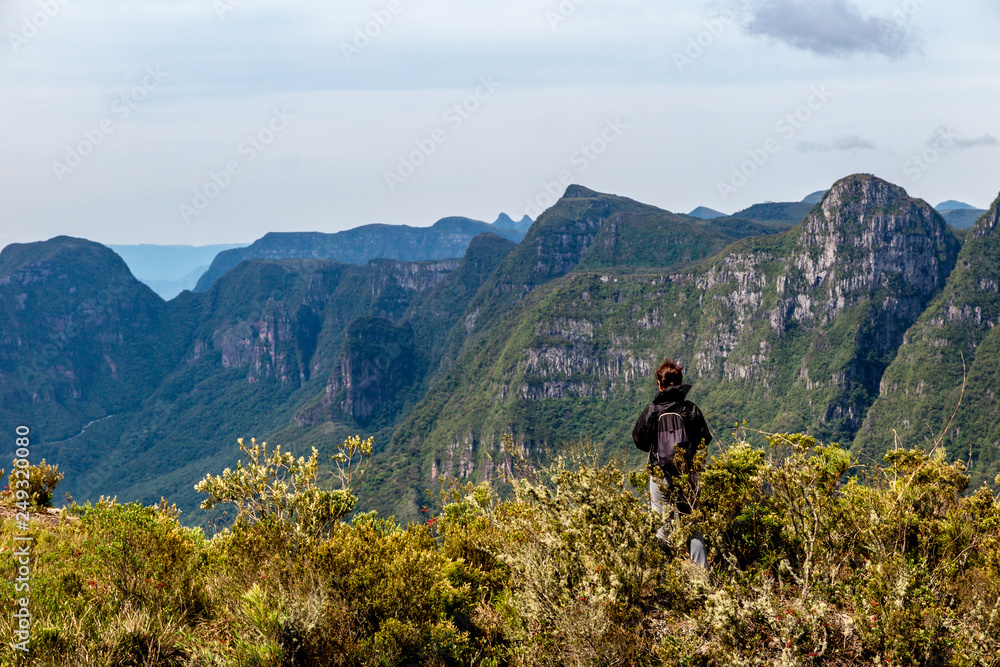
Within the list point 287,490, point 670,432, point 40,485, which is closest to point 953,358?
point 670,432

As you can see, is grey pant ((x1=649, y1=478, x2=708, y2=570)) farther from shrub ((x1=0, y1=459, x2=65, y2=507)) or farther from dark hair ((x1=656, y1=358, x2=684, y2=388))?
shrub ((x1=0, y1=459, x2=65, y2=507))

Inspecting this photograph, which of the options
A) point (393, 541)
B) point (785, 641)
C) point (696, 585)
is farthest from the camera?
point (393, 541)

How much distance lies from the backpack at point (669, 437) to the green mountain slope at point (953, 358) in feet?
526

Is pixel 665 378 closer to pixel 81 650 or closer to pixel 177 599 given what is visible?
pixel 177 599

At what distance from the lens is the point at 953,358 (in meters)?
162

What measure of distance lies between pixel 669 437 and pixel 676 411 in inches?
14.2

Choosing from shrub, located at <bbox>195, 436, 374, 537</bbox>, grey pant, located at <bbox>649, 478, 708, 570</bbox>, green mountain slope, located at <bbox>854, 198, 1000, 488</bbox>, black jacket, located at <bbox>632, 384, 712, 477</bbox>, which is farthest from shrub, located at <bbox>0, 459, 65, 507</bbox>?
green mountain slope, located at <bbox>854, 198, 1000, 488</bbox>

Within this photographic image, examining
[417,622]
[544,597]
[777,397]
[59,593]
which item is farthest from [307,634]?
[777,397]

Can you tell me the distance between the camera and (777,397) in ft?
652

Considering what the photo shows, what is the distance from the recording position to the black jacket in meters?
7.68

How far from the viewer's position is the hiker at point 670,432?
296 inches

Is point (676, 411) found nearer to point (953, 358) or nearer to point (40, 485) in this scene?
point (40, 485)

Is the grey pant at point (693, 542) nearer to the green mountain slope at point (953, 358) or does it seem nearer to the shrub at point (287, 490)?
the shrub at point (287, 490)

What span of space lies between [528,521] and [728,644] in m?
3.22
